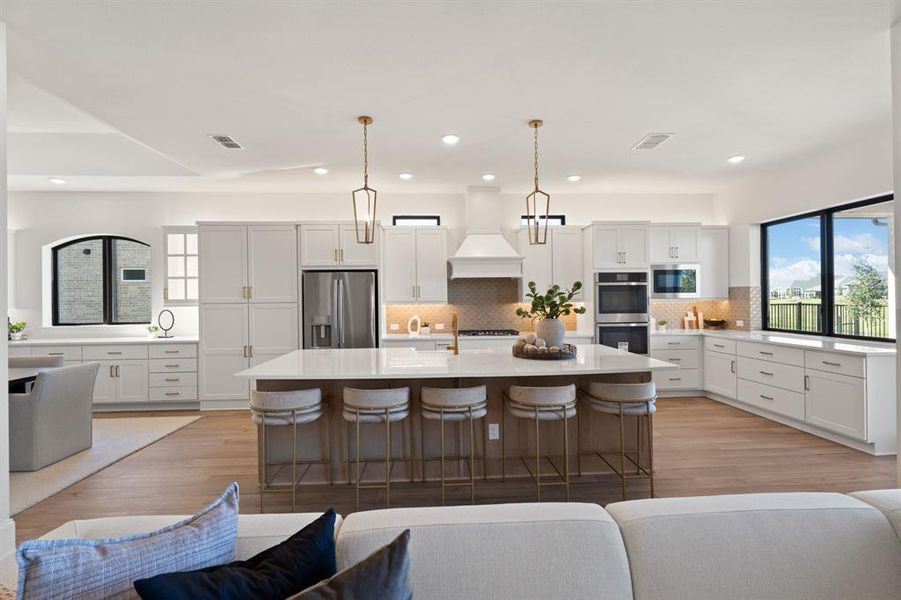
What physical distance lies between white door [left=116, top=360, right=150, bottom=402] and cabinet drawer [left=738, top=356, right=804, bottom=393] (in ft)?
22.9

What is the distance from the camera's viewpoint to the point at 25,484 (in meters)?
3.38

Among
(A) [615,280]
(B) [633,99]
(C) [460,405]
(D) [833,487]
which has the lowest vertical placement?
(D) [833,487]

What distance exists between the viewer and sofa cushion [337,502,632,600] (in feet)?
3.56

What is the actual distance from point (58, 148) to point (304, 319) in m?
3.13

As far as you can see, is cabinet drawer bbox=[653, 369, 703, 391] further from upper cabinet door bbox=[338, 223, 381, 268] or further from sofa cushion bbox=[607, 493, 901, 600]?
sofa cushion bbox=[607, 493, 901, 600]

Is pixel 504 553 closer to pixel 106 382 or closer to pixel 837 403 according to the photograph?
pixel 837 403

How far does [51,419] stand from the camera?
381 cm

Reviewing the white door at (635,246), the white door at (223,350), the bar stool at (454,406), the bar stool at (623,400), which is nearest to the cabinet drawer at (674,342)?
the white door at (635,246)

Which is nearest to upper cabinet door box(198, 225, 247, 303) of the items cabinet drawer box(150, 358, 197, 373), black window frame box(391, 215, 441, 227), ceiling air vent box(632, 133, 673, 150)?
cabinet drawer box(150, 358, 197, 373)

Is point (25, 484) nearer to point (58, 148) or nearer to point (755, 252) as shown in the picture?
point (58, 148)

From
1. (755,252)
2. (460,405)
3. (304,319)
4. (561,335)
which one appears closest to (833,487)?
(561,335)

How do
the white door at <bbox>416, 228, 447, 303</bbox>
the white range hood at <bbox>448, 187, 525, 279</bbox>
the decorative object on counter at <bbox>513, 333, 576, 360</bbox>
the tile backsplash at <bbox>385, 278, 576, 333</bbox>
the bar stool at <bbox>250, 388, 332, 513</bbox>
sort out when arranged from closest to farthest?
1. the bar stool at <bbox>250, 388, 332, 513</bbox>
2. the decorative object on counter at <bbox>513, 333, 576, 360</bbox>
3. the white range hood at <bbox>448, 187, 525, 279</bbox>
4. the white door at <bbox>416, 228, 447, 303</bbox>
5. the tile backsplash at <bbox>385, 278, 576, 333</bbox>

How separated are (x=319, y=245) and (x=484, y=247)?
205 centimetres

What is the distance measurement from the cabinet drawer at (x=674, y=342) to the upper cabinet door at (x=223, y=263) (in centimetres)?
520
